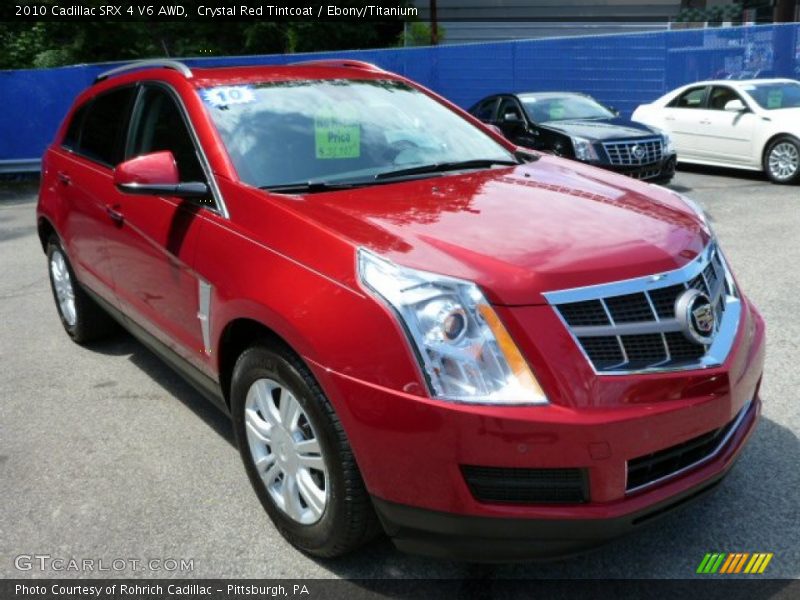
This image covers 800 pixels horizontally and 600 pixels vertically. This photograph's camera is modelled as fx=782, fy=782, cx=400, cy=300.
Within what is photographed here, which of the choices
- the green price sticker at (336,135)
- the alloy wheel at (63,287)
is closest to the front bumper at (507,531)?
the green price sticker at (336,135)

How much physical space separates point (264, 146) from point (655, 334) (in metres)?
1.81

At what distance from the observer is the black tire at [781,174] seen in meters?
10.6

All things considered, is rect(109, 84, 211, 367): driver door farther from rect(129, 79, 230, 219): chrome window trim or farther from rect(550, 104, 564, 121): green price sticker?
rect(550, 104, 564, 121): green price sticker

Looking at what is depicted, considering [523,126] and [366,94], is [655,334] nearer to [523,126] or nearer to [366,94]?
[366,94]

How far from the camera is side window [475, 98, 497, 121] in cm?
1190

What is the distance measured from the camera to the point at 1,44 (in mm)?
18984

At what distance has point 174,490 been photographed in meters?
3.40

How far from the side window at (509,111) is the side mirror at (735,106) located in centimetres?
318

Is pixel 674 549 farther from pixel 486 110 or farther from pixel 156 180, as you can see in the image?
pixel 486 110

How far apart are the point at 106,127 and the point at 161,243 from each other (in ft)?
4.64

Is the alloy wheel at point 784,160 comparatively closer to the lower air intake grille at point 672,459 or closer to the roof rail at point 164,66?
the roof rail at point 164,66

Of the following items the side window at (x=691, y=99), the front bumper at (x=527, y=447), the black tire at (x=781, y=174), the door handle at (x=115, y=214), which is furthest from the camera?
the side window at (x=691, y=99)
